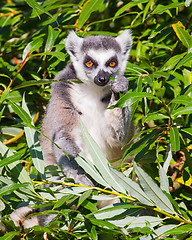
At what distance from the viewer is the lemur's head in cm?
360

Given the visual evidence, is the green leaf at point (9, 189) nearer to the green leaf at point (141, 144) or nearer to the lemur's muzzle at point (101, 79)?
the green leaf at point (141, 144)

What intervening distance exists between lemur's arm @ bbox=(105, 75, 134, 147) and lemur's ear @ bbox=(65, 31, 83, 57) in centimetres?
79

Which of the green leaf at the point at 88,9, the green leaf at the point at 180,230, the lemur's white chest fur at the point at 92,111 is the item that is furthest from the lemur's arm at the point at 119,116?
the green leaf at the point at 180,230

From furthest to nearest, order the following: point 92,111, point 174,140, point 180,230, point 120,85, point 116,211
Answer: point 92,111 → point 120,85 → point 174,140 → point 116,211 → point 180,230

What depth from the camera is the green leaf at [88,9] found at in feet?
12.6

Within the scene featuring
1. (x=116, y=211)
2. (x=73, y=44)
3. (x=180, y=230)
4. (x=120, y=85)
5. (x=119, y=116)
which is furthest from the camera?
(x=73, y=44)

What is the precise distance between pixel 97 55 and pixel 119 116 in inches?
28.1

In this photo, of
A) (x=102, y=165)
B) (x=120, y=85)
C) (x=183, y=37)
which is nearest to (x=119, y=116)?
(x=120, y=85)

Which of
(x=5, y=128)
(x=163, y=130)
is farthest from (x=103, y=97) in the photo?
(x=5, y=128)

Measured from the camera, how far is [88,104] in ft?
11.7

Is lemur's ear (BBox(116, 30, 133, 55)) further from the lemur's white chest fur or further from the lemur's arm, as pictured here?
the lemur's arm

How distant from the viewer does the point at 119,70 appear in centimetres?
370

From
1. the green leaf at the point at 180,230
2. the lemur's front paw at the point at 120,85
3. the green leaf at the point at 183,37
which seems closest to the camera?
the green leaf at the point at 180,230

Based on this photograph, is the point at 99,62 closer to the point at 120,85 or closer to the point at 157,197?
the point at 120,85
